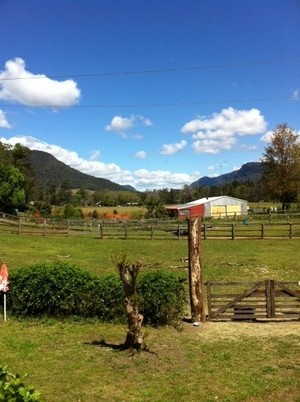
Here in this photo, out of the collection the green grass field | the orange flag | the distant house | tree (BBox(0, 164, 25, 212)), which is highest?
tree (BBox(0, 164, 25, 212))

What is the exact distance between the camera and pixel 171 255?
75.9ft

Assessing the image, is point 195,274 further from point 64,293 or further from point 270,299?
point 64,293

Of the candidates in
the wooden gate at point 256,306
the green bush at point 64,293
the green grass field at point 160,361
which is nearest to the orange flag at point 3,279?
the green bush at point 64,293

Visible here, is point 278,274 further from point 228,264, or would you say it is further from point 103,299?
point 103,299

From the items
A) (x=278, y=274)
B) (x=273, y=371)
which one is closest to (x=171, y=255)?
(x=278, y=274)

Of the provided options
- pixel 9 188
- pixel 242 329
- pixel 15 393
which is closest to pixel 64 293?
pixel 242 329

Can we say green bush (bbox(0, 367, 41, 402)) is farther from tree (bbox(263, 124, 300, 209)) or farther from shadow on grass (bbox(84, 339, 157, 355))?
tree (bbox(263, 124, 300, 209))

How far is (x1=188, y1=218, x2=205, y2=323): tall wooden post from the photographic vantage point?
1134cm

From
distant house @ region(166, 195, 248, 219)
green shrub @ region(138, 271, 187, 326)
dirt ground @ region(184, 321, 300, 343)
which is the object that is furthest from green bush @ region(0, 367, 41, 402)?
distant house @ region(166, 195, 248, 219)

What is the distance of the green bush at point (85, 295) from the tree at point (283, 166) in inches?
1878

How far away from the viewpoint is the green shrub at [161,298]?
10.8 meters

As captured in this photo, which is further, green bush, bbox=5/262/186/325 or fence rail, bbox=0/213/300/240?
fence rail, bbox=0/213/300/240

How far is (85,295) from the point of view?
11375 mm

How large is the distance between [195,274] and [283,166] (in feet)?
159
